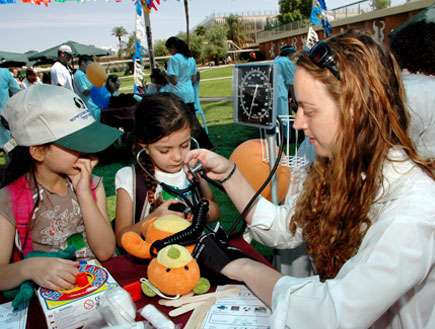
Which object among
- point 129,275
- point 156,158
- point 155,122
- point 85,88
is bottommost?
point 129,275

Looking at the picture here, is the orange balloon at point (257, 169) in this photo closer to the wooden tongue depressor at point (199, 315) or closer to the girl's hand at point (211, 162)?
the girl's hand at point (211, 162)

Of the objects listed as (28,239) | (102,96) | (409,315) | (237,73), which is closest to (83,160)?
(28,239)

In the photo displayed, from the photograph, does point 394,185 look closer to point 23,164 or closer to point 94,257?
point 94,257

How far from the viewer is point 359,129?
1.05 meters

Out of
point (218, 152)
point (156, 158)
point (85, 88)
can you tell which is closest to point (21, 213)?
point (156, 158)

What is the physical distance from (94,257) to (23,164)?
1.67ft

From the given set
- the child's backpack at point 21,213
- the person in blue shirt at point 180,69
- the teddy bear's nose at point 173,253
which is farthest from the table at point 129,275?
the person in blue shirt at point 180,69

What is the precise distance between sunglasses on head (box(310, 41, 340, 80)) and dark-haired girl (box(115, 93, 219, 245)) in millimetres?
910

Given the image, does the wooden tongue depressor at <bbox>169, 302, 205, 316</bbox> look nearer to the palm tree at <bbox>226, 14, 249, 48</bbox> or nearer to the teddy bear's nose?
the teddy bear's nose

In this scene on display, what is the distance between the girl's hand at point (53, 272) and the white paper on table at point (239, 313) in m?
0.44

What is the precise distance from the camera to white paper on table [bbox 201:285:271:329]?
3.02 feet

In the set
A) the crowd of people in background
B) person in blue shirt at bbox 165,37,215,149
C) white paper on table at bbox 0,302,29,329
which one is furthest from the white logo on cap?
person in blue shirt at bbox 165,37,215,149

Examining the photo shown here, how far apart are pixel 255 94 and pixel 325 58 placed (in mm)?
349

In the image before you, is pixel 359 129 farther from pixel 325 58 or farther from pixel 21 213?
pixel 21 213
